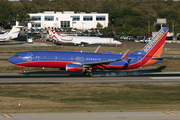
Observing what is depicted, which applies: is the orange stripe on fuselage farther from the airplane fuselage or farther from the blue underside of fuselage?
the blue underside of fuselage

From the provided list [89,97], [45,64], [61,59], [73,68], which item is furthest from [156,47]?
[89,97]

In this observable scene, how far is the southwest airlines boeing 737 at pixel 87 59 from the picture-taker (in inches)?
1761

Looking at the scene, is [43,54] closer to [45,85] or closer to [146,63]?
[45,85]

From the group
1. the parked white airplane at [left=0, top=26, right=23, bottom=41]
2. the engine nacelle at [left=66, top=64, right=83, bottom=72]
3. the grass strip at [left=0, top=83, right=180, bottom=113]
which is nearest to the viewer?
the grass strip at [left=0, top=83, right=180, bottom=113]

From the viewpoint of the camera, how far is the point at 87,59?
4606cm

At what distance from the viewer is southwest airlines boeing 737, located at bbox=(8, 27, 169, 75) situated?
147 ft

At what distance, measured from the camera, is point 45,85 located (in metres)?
38.6

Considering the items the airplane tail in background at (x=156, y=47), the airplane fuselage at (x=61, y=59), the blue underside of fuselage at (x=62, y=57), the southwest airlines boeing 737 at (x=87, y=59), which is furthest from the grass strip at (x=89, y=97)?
the airplane tail in background at (x=156, y=47)

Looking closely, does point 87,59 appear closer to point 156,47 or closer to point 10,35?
point 156,47

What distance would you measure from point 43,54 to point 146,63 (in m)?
18.1

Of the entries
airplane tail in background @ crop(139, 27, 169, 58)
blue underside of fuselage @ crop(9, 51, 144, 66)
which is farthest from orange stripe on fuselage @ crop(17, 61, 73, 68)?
airplane tail in background @ crop(139, 27, 169, 58)

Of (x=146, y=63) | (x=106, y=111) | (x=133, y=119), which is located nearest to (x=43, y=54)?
(x=146, y=63)

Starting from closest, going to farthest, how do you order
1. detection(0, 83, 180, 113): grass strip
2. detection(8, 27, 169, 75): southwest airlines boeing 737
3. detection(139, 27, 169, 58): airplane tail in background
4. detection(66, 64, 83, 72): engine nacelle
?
1. detection(0, 83, 180, 113): grass strip
2. detection(66, 64, 83, 72): engine nacelle
3. detection(8, 27, 169, 75): southwest airlines boeing 737
4. detection(139, 27, 169, 58): airplane tail in background

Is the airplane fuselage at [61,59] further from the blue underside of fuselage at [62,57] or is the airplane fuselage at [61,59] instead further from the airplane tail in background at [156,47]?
the airplane tail in background at [156,47]
